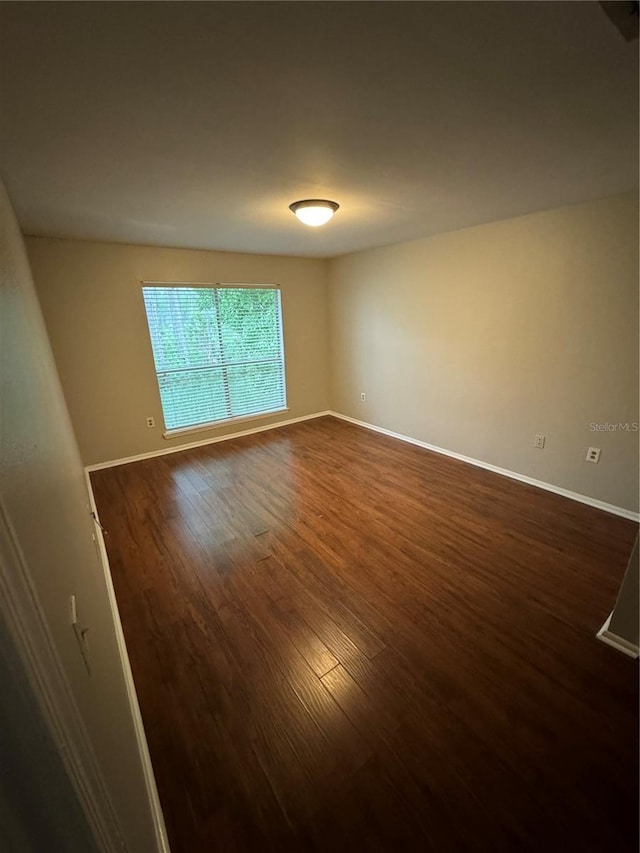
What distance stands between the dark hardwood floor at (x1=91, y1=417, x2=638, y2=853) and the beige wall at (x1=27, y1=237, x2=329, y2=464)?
111 cm

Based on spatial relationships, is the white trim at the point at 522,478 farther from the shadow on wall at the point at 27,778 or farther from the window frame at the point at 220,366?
the shadow on wall at the point at 27,778

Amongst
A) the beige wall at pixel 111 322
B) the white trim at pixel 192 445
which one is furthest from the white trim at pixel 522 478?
the beige wall at pixel 111 322

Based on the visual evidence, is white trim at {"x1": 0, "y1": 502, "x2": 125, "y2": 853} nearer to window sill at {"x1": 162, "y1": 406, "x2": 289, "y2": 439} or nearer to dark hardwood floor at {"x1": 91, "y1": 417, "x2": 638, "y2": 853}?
dark hardwood floor at {"x1": 91, "y1": 417, "x2": 638, "y2": 853}

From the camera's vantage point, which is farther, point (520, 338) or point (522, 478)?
point (522, 478)

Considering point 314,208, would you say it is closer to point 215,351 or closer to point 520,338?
point 520,338

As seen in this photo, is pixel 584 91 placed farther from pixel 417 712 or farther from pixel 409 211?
pixel 417 712

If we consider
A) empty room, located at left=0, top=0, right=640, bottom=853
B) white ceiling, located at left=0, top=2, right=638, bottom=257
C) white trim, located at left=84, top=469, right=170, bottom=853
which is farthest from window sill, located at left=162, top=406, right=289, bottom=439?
white ceiling, located at left=0, top=2, right=638, bottom=257

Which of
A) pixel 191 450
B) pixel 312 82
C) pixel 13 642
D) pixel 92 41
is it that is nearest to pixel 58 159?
pixel 92 41

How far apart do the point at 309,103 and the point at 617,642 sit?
8.47ft

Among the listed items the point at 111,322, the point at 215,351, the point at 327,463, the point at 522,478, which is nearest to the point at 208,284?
the point at 215,351

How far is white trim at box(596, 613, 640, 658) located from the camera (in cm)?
158

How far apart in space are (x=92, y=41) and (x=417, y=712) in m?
2.40

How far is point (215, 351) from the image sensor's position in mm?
4141

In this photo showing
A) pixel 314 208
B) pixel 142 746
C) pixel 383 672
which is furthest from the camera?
pixel 314 208
